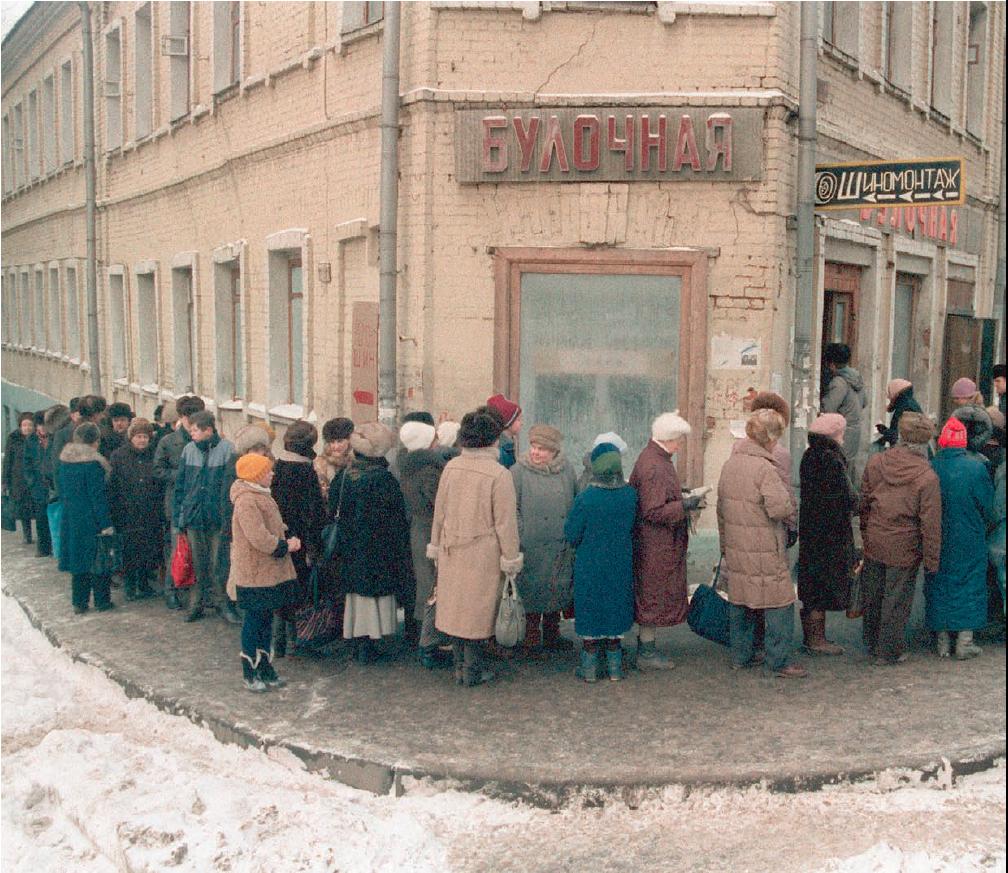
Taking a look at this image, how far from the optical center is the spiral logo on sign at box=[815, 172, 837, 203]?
9500 mm

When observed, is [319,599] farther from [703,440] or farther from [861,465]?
[861,465]

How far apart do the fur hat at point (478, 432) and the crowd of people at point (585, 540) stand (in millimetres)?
11

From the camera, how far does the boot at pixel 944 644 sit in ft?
24.2

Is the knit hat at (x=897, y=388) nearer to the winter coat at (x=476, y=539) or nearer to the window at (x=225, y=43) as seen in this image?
the winter coat at (x=476, y=539)

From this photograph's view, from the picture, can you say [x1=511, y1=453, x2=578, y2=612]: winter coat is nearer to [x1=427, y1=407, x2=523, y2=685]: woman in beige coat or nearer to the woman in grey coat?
the woman in grey coat

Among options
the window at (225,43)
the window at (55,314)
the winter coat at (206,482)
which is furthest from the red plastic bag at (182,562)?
the window at (55,314)

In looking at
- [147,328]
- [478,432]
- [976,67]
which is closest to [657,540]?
[478,432]

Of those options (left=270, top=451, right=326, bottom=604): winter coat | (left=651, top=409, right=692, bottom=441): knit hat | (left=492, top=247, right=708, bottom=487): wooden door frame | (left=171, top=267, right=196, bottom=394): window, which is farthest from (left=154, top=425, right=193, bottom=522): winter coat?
(left=171, top=267, right=196, bottom=394): window

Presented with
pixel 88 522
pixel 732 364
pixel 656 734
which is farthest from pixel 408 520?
pixel 732 364

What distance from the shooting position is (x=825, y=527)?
714 centimetres

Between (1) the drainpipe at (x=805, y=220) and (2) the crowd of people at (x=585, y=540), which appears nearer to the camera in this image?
(2) the crowd of people at (x=585, y=540)

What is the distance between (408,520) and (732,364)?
11.9 feet

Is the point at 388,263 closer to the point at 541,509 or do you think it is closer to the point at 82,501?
the point at 82,501

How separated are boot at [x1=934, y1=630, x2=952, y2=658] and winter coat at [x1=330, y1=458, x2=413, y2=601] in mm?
3457
